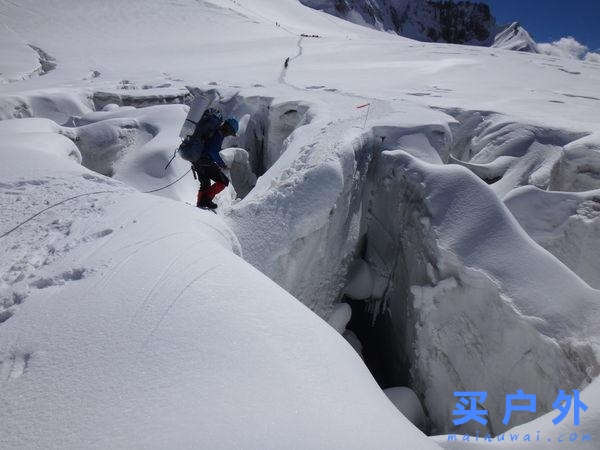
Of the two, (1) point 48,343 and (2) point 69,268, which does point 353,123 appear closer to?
(2) point 69,268

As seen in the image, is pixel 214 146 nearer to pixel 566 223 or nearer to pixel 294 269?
pixel 294 269

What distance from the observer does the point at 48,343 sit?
1.80 meters

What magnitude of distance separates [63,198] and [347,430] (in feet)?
9.49

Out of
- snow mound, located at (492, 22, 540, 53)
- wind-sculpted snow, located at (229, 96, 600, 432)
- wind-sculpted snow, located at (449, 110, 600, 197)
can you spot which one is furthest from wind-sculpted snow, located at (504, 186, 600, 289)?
snow mound, located at (492, 22, 540, 53)

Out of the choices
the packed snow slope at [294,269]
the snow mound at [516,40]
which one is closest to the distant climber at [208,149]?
the packed snow slope at [294,269]

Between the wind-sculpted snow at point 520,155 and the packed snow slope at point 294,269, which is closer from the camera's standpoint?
the packed snow slope at point 294,269

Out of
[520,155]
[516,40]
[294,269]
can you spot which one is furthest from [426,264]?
[516,40]

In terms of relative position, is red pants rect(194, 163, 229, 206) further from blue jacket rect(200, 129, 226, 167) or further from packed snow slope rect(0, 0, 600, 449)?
packed snow slope rect(0, 0, 600, 449)

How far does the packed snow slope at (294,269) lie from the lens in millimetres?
1622

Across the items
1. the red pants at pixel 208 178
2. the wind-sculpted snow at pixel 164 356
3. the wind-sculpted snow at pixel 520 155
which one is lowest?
the red pants at pixel 208 178

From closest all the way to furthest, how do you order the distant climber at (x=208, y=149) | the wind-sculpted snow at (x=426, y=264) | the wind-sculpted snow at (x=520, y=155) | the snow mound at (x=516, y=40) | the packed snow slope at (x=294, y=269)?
the packed snow slope at (x=294, y=269)
the wind-sculpted snow at (x=426, y=264)
the distant climber at (x=208, y=149)
the wind-sculpted snow at (x=520, y=155)
the snow mound at (x=516, y=40)

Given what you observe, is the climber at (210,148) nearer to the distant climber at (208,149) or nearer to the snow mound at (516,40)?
the distant climber at (208,149)

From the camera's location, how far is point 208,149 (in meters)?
4.89

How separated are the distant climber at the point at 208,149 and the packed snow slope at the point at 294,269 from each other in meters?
0.66
